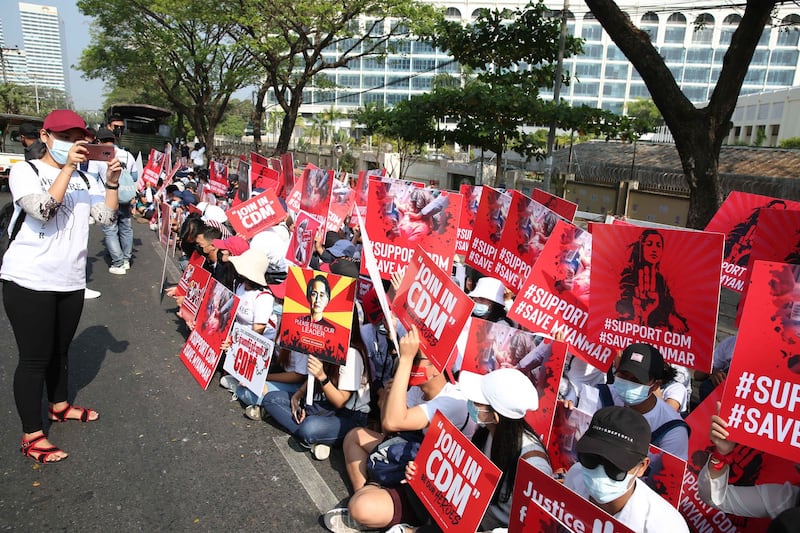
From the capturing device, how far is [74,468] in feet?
11.6

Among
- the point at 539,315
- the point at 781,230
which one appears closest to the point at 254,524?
the point at 539,315

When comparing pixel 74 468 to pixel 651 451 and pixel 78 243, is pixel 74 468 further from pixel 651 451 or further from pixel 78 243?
pixel 651 451

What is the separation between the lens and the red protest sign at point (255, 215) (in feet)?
21.3

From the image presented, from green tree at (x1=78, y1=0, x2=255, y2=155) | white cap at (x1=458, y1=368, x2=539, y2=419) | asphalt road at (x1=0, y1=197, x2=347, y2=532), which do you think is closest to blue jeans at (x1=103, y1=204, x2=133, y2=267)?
asphalt road at (x1=0, y1=197, x2=347, y2=532)

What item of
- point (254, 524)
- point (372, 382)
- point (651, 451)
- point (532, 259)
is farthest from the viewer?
point (532, 259)

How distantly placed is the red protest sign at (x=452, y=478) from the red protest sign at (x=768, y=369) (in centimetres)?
106

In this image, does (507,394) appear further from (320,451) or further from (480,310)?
(480,310)

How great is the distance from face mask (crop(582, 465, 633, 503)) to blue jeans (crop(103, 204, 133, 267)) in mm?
7918

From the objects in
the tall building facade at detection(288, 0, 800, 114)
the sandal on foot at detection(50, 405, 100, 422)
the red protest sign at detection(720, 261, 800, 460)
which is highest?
the tall building facade at detection(288, 0, 800, 114)

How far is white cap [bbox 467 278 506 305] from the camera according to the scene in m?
4.55

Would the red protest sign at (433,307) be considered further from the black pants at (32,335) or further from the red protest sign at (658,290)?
the black pants at (32,335)

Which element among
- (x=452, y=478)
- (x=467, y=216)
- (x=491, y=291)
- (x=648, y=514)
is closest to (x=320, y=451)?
(x=452, y=478)

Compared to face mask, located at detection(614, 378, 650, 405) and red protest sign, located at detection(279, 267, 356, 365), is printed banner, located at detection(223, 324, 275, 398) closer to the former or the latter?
red protest sign, located at detection(279, 267, 356, 365)

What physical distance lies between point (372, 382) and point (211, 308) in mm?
1913
